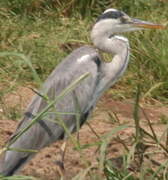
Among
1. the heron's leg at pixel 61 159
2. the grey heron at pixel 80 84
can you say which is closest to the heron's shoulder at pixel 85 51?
the grey heron at pixel 80 84

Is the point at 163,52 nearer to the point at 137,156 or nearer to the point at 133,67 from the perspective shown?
the point at 133,67

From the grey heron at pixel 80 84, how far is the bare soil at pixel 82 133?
205 mm

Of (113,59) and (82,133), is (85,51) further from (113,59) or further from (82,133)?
(82,133)

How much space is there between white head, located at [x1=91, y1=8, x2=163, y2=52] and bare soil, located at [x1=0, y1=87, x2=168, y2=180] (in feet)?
1.63

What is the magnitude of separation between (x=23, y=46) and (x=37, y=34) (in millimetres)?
411

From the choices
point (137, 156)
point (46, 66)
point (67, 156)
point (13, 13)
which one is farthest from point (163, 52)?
point (137, 156)

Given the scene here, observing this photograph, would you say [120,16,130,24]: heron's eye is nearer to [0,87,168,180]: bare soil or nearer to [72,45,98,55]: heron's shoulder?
[72,45,98,55]: heron's shoulder

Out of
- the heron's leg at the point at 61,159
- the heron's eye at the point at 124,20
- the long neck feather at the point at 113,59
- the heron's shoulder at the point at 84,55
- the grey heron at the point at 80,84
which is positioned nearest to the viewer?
the grey heron at the point at 80,84

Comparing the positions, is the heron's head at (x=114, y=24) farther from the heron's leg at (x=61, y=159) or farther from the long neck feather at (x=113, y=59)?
the heron's leg at (x=61, y=159)

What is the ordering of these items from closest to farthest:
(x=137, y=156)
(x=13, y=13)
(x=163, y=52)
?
(x=137, y=156), (x=163, y=52), (x=13, y=13)

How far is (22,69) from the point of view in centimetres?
666

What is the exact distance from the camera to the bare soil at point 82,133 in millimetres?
5219

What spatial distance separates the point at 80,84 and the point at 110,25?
516 millimetres

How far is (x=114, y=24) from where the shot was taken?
5.47 m
